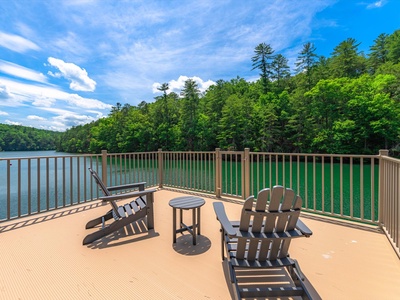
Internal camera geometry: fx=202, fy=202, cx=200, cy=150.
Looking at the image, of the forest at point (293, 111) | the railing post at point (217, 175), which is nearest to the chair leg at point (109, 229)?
the railing post at point (217, 175)

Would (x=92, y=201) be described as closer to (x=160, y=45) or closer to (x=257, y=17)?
(x=160, y=45)

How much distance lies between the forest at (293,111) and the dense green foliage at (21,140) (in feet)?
81.7

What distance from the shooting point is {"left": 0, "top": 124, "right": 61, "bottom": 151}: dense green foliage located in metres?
43.5

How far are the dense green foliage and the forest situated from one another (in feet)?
81.7

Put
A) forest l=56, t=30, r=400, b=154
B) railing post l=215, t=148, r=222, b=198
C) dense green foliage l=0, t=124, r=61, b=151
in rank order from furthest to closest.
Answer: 1. dense green foliage l=0, t=124, r=61, b=151
2. forest l=56, t=30, r=400, b=154
3. railing post l=215, t=148, r=222, b=198

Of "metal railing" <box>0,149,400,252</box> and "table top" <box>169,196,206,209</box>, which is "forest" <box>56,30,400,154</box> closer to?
"metal railing" <box>0,149,400,252</box>

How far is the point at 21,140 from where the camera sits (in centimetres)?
4572

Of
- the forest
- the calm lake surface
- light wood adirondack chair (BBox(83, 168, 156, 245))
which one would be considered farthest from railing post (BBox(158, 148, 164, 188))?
the forest

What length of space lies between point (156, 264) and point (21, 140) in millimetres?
59312

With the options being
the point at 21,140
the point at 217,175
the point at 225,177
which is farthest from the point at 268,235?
the point at 21,140

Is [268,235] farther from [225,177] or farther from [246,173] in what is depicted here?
[225,177]

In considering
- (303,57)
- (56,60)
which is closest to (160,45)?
(56,60)

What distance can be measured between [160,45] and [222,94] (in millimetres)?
19767

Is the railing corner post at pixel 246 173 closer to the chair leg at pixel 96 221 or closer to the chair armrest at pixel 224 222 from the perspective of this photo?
the chair armrest at pixel 224 222
